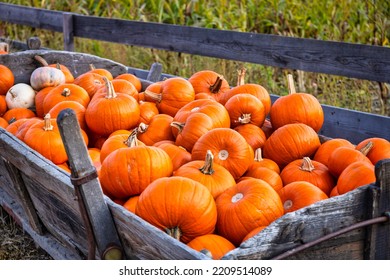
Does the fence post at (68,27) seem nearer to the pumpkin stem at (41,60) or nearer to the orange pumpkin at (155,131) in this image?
the pumpkin stem at (41,60)

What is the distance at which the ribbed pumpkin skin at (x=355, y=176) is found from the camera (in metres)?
2.28

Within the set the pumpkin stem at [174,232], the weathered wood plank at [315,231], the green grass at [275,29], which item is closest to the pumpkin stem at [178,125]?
the pumpkin stem at [174,232]

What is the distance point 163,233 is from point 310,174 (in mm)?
940

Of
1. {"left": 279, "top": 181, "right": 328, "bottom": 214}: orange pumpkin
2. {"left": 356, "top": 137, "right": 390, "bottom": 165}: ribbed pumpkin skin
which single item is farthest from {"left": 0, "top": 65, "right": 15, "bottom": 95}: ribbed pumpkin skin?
{"left": 356, "top": 137, "right": 390, "bottom": 165}: ribbed pumpkin skin

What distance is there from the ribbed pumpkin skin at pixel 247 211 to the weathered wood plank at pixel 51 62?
107 inches

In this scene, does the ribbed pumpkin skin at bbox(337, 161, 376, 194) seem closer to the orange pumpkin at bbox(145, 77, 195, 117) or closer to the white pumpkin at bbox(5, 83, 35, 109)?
the orange pumpkin at bbox(145, 77, 195, 117)

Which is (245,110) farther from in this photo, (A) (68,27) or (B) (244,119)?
(A) (68,27)

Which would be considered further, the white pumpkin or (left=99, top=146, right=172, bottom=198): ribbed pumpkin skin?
the white pumpkin

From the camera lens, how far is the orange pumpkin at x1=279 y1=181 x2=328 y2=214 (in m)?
2.27

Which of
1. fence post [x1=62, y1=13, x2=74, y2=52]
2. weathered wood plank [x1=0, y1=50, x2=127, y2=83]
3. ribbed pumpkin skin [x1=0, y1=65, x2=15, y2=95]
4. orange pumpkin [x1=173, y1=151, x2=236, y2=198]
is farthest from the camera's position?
fence post [x1=62, y1=13, x2=74, y2=52]

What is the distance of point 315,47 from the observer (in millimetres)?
4211

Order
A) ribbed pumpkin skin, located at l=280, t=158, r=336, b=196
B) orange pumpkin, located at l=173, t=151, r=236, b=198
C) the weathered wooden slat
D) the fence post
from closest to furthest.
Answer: orange pumpkin, located at l=173, t=151, r=236, b=198, ribbed pumpkin skin, located at l=280, t=158, r=336, b=196, the weathered wooden slat, the fence post

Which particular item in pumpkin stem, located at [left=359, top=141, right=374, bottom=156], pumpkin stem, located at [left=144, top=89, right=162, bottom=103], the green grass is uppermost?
pumpkin stem, located at [left=359, top=141, right=374, bottom=156]

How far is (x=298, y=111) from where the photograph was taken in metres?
3.02
